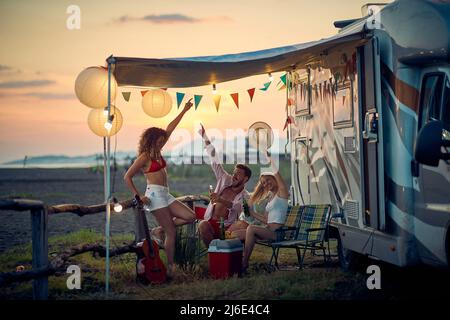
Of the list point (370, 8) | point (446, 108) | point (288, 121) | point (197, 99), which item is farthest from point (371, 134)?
A: point (288, 121)

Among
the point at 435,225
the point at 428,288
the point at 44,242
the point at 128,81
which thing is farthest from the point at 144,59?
the point at 428,288

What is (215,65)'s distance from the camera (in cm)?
877

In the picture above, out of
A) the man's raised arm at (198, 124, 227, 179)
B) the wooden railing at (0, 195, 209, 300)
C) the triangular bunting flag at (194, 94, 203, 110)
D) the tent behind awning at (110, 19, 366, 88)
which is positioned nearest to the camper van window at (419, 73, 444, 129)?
the tent behind awning at (110, 19, 366, 88)

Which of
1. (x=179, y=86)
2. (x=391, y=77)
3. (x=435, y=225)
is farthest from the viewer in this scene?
(x=179, y=86)

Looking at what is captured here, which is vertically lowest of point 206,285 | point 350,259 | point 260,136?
point 206,285

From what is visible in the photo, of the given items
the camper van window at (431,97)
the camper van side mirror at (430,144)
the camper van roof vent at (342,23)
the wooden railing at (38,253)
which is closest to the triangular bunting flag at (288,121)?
the camper van roof vent at (342,23)

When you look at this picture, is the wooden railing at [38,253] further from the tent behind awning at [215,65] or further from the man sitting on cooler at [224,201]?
the man sitting on cooler at [224,201]

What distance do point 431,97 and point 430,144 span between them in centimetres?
99

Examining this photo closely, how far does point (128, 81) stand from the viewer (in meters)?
9.59

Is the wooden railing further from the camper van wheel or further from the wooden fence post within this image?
the camper van wheel

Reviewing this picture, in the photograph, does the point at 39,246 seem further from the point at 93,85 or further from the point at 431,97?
the point at 431,97

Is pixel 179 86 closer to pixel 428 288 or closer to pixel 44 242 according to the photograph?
pixel 44 242
